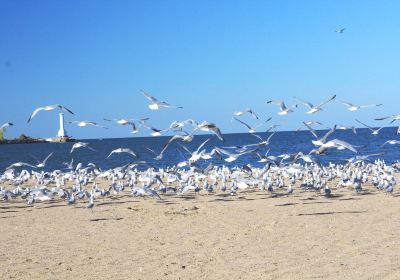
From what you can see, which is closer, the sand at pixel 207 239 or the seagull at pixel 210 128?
the sand at pixel 207 239

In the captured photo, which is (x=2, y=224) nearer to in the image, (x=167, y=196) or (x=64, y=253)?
(x=64, y=253)

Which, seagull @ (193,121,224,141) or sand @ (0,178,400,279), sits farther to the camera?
seagull @ (193,121,224,141)

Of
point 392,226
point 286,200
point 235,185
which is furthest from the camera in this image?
point 235,185

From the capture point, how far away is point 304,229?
12.1 m

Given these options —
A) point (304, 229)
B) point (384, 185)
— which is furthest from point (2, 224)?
point (384, 185)

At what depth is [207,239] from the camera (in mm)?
11352

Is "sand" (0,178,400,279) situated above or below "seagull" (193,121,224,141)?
below

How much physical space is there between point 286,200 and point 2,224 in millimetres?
7952

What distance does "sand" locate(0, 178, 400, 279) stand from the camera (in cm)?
877

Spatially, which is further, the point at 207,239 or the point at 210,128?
the point at 210,128

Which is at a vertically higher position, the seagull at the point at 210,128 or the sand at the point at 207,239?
the seagull at the point at 210,128

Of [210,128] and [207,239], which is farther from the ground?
[210,128]

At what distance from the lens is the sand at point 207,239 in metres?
8.77

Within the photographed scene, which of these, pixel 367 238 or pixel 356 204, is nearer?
pixel 367 238
